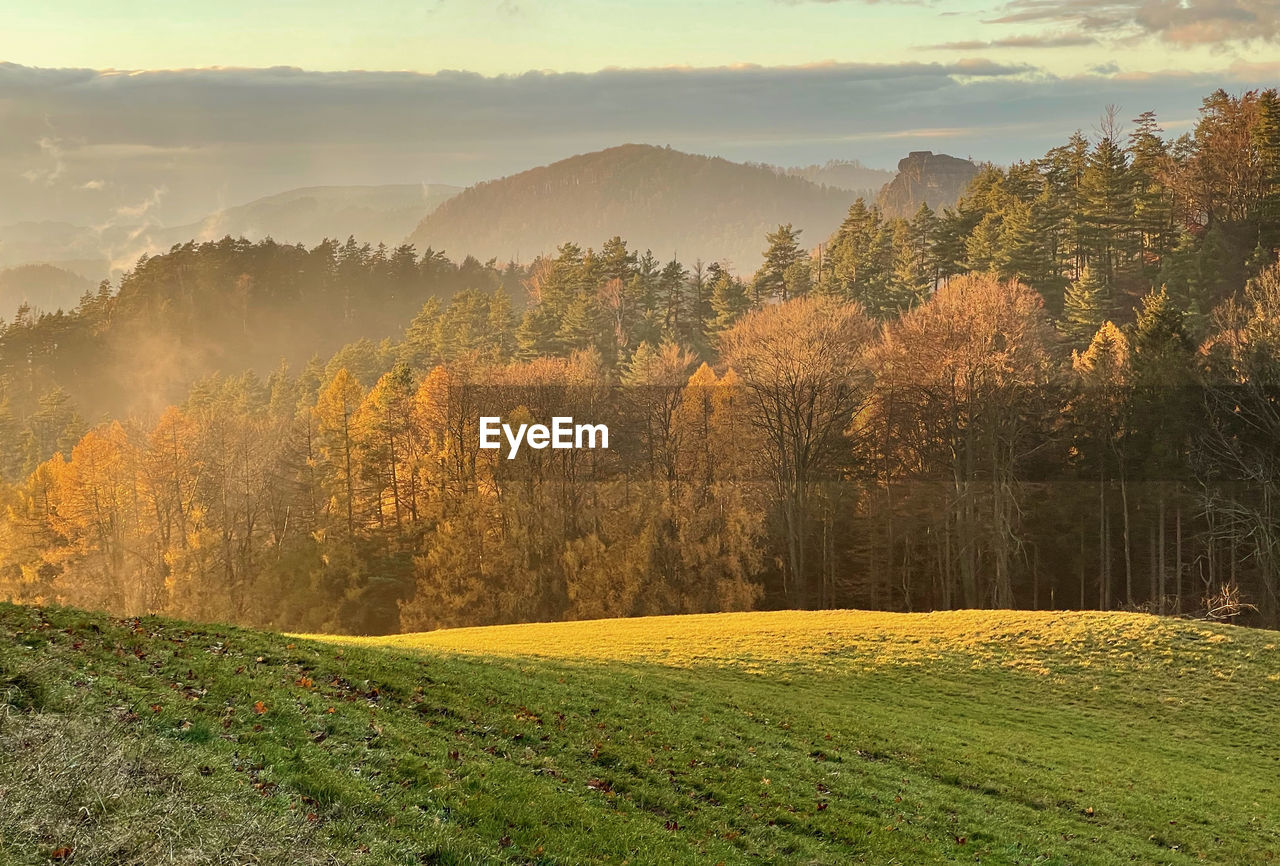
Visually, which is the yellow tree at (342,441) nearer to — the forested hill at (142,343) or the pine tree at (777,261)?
the pine tree at (777,261)

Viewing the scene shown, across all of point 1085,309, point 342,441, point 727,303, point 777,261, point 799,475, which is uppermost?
point 777,261

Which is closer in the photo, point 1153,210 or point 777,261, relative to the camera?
point 1153,210

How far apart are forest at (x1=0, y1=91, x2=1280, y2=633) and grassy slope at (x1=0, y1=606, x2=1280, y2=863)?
31504 millimetres

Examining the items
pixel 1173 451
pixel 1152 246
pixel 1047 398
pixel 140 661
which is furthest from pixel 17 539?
pixel 1152 246

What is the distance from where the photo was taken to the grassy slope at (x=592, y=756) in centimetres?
949

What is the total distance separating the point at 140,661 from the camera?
14797 millimetres

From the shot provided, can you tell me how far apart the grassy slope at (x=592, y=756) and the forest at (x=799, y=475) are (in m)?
31.5

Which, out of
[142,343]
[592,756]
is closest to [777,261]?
[592,756]

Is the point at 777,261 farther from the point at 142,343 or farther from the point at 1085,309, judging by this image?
the point at 142,343

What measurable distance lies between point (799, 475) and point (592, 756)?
53.9 m

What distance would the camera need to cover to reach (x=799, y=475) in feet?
222

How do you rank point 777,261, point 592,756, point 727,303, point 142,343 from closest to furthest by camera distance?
point 592,756, point 727,303, point 777,261, point 142,343

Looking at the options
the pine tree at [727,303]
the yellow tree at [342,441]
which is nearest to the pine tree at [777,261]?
the pine tree at [727,303]

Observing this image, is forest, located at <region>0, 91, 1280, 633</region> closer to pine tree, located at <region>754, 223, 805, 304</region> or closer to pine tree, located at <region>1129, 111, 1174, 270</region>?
pine tree, located at <region>1129, 111, 1174, 270</region>
